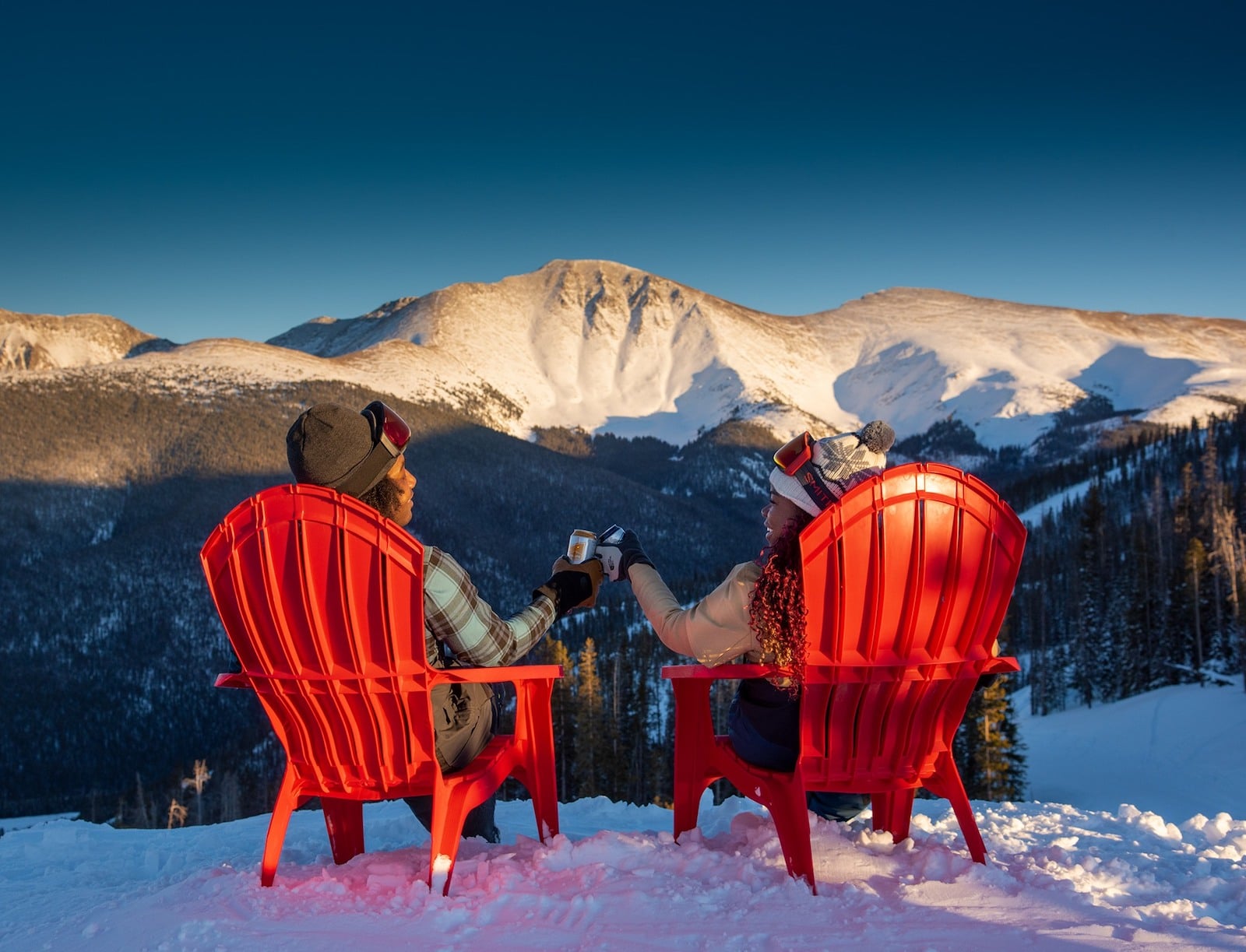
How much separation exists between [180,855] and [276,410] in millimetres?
208382

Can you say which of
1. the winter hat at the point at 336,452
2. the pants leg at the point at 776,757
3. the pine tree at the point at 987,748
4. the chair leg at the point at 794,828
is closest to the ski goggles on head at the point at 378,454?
the winter hat at the point at 336,452

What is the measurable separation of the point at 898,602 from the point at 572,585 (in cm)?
171

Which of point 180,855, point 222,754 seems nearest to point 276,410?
point 222,754

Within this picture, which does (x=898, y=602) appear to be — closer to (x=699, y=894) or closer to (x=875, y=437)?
(x=875, y=437)

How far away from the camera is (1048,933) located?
3.06 m

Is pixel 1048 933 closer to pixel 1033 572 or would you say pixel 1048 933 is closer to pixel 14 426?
pixel 1033 572

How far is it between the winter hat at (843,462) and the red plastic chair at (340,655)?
4.24ft

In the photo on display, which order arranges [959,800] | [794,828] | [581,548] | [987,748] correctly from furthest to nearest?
[987,748], [581,548], [959,800], [794,828]

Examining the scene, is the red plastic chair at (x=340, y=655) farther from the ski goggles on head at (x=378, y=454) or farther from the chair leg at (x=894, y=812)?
the chair leg at (x=894, y=812)

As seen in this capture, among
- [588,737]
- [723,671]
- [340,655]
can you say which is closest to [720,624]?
[723,671]

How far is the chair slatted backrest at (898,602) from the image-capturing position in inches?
133

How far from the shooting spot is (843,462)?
140 inches

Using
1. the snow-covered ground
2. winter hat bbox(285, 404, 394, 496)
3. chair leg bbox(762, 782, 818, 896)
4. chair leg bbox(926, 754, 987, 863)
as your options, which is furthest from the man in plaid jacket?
chair leg bbox(926, 754, 987, 863)

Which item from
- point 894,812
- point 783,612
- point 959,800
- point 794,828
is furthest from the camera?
point 894,812
